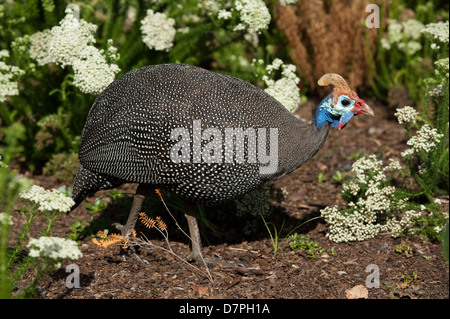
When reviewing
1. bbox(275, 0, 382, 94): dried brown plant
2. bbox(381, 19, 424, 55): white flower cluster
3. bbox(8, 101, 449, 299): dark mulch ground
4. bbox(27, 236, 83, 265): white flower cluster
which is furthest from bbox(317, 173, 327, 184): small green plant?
bbox(27, 236, 83, 265): white flower cluster

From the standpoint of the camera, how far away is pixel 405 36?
5.34 meters

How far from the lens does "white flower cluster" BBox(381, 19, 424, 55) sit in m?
5.24

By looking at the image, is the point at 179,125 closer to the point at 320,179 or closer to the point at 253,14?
the point at 253,14

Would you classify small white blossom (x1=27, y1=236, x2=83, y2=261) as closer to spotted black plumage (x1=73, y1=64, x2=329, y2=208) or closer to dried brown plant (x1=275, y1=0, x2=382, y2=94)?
spotted black plumage (x1=73, y1=64, x2=329, y2=208)

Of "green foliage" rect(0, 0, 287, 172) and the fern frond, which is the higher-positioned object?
"green foliage" rect(0, 0, 287, 172)

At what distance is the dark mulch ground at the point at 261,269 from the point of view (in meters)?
3.16

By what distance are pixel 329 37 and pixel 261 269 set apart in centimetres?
291

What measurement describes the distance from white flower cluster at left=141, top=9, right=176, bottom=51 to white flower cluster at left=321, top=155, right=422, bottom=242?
5.40ft

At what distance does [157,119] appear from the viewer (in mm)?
3121

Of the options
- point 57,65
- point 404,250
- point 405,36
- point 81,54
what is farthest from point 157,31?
point 405,36

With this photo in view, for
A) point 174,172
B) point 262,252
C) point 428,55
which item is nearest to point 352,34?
point 428,55

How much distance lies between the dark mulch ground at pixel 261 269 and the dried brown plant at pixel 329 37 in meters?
1.72

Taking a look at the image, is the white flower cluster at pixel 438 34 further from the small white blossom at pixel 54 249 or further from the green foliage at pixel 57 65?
the small white blossom at pixel 54 249

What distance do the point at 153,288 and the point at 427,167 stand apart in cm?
201
